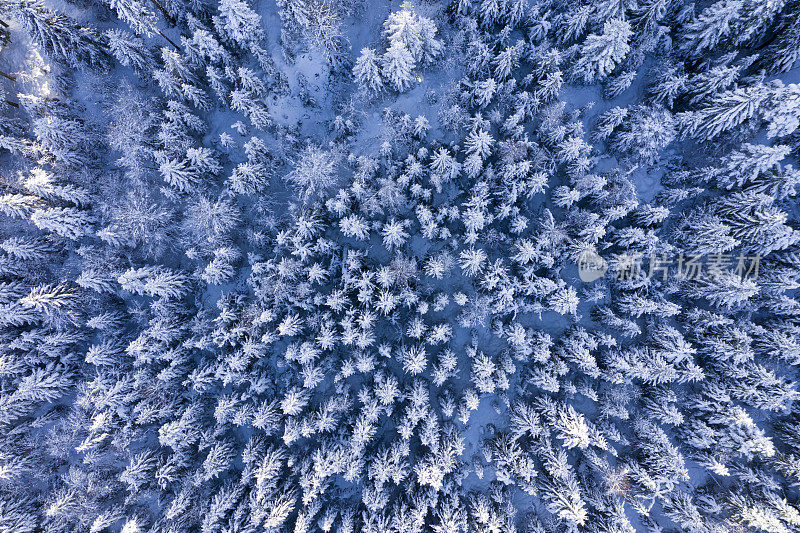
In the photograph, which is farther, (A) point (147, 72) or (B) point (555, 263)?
(A) point (147, 72)

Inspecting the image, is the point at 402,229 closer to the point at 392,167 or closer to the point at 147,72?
the point at 392,167

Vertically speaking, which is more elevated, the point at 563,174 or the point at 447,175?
the point at 447,175

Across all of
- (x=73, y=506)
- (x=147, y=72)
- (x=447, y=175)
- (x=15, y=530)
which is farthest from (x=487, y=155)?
(x=15, y=530)

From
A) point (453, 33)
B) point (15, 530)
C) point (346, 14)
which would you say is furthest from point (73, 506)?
point (453, 33)

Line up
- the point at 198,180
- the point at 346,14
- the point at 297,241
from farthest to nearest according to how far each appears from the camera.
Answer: the point at 346,14 → the point at 198,180 → the point at 297,241

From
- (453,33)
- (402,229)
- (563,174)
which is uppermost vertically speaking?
(453,33)

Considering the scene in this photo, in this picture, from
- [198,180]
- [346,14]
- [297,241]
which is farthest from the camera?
[346,14]

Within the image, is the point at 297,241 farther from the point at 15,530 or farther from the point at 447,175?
the point at 15,530
